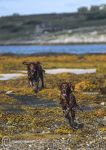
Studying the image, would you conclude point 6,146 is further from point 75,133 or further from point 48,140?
point 75,133

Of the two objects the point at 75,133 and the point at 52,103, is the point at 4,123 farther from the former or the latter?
the point at 52,103

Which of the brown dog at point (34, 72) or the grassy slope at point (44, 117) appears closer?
the grassy slope at point (44, 117)

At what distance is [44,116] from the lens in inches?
1442

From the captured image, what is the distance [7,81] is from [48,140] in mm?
31586

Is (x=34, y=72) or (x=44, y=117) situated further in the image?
(x=34, y=72)

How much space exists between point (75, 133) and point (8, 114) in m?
7.98

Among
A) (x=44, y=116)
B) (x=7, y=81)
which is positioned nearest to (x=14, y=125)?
(x=44, y=116)

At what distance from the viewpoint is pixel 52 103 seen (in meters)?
43.1

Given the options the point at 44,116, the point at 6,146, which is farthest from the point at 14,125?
the point at 6,146

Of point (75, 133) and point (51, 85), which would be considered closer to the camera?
point (75, 133)

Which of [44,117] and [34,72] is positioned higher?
[34,72]

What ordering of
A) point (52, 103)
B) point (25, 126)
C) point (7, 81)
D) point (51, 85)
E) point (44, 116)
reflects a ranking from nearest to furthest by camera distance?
1. point (25, 126)
2. point (44, 116)
3. point (52, 103)
4. point (51, 85)
5. point (7, 81)

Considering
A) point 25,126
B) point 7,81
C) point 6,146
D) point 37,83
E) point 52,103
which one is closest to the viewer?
point 6,146

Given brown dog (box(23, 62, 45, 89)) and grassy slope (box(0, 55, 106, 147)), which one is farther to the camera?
brown dog (box(23, 62, 45, 89))
